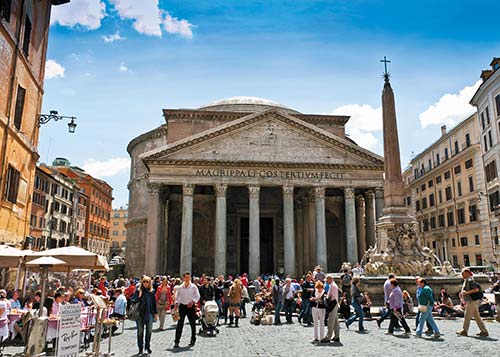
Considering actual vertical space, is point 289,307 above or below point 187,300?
below

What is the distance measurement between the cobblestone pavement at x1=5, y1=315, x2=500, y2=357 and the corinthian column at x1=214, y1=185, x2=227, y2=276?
559 inches

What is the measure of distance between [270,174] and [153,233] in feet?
26.8

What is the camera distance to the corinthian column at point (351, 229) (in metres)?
25.4

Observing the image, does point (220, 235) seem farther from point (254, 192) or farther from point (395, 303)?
point (395, 303)

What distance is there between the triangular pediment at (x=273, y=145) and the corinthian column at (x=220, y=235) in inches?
84.6

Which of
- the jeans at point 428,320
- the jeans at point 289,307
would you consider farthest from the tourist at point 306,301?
the jeans at point 428,320

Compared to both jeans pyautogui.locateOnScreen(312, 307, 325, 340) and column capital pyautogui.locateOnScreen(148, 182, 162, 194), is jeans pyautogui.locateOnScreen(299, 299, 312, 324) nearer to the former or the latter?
jeans pyautogui.locateOnScreen(312, 307, 325, 340)

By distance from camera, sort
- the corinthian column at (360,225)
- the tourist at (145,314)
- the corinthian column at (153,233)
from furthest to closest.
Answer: the corinthian column at (360,225) → the corinthian column at (153,233) → the tourist at (145,314)

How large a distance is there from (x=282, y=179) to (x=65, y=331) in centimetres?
2073

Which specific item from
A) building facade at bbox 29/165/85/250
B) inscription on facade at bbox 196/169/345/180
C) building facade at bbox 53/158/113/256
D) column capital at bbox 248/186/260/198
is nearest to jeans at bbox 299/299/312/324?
column capital at bbox 248/186/260/198

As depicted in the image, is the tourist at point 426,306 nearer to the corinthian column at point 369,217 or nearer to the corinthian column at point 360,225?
the corinthian column at point 369,217

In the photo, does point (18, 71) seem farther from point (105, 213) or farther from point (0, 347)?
point (105, 213)

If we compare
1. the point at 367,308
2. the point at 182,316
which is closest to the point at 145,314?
the point at 182,316

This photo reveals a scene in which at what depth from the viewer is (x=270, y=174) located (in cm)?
2602
